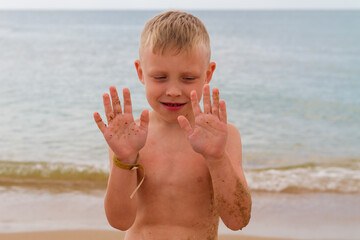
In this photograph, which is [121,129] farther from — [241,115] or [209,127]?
[241,115]

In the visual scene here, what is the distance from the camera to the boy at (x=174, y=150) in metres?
1.92

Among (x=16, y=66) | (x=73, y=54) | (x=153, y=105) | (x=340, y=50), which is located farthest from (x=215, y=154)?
(x=340, y=50)

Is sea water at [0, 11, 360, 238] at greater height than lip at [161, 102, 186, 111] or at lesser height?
lesser

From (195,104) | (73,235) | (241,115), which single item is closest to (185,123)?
(195,104)

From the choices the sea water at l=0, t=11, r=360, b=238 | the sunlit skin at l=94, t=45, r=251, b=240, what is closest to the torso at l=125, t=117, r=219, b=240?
the sunlit skin at l=94, t=45, r=251, b=240

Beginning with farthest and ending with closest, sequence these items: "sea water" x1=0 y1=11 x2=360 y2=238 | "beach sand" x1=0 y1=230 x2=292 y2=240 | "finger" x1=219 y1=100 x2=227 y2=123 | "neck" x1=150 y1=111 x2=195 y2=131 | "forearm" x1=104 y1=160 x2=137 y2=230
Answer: "sea water" x1=0 y1=11 x2=360 y2=238, "beach sand" x1=0 y1=230 x2=292 y2=240, "neck" x1=150 y1=111 x2=195 y2=131, "forearm" x1=104 y1=160 x2=137 y2=230, "finger" x1=219 y1=100 x2=227 y2=123

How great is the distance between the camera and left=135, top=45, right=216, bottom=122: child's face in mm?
2023

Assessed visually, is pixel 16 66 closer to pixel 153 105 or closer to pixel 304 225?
pixel 304 225

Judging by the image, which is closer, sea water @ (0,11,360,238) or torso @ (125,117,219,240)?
torso @ (125,117,219,240)

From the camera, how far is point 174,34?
2.03m

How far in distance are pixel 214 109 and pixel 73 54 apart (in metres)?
18.2

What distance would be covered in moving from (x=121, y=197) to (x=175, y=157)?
34cm

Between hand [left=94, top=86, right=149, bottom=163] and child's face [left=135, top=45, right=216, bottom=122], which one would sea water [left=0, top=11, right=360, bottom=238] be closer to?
child's face [left=135, top=45, right=216, bottom=122]

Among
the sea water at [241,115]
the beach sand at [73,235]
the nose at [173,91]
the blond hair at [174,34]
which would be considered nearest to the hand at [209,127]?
the nose at [173,91]
